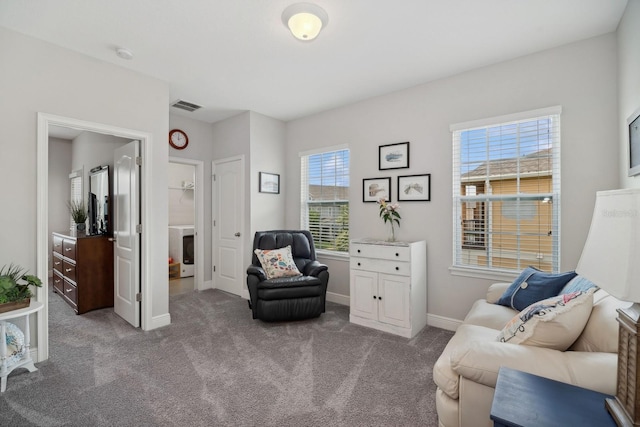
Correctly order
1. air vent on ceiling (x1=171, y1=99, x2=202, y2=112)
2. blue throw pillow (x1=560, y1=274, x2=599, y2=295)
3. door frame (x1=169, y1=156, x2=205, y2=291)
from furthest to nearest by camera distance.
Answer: door frame (x1=169, y1=156, x2=205, y2=291), air vent on ceiling (x1=171, y1=99, x2=202, y2=112), blue throw pillow (x1=560, y1=274, x2=599, y2=295)

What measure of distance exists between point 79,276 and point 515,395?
448cm

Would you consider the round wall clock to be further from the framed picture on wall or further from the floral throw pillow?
the framed picture on wall

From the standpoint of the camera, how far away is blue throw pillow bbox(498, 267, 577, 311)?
7.16 feet

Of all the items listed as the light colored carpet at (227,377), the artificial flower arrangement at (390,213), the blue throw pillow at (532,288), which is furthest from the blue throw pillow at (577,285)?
the artificial flower arrangement at (390,213)

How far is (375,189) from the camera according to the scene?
12.7ft

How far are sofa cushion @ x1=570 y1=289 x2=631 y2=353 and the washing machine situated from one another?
5.70m

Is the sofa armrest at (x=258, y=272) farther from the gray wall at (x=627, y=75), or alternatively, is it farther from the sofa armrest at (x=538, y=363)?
the gray wall at (x=627, y=75)

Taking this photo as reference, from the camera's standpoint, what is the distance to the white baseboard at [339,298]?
4.16m

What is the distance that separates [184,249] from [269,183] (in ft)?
8.00

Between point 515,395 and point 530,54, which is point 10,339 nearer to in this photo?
point 515,395

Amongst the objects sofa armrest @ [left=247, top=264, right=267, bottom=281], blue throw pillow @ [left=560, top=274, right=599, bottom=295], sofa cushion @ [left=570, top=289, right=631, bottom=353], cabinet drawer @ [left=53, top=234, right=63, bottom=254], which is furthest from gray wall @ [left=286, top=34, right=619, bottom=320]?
cabinet drawer @ [left=53, top=234, right=63, bottom=254]

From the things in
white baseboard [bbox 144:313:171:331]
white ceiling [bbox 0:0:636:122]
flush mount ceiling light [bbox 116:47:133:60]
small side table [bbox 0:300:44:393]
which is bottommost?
white baseboard [bbox 144:313:171:331]

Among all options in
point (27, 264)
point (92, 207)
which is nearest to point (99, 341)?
point (27, 264)

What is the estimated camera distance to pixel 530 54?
2809mm
